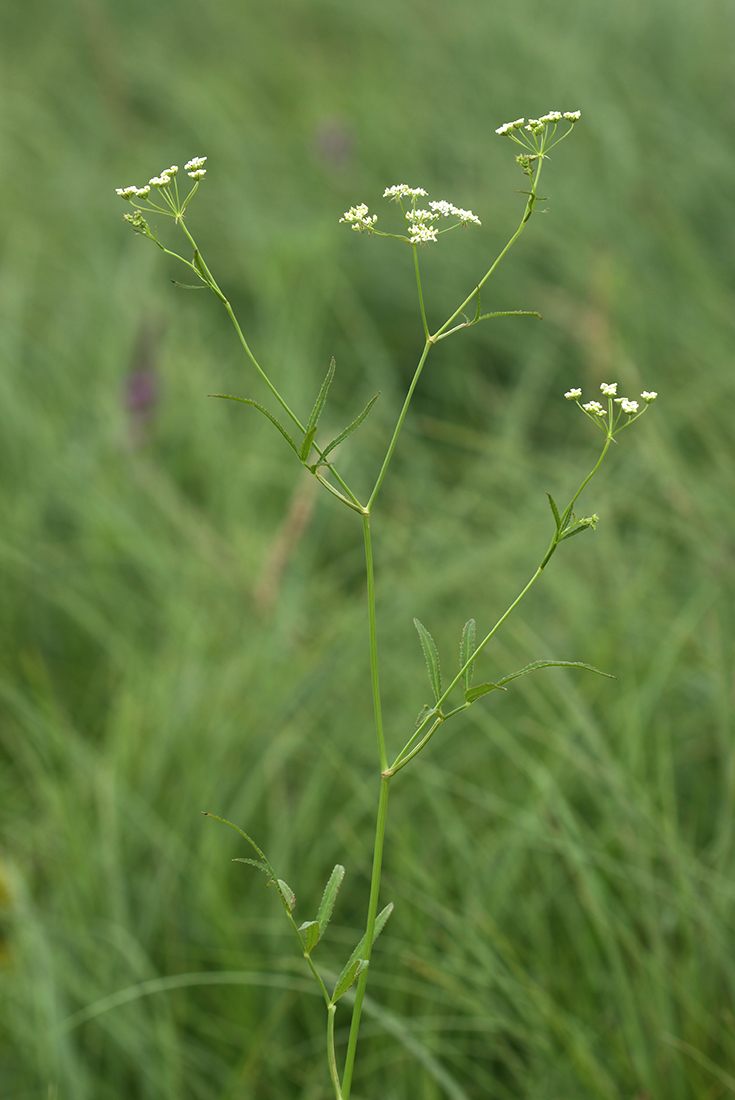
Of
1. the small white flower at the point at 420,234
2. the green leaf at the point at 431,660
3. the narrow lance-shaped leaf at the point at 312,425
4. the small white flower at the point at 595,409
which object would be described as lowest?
the green leaf at the point at 431,660

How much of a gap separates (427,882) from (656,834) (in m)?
0.34

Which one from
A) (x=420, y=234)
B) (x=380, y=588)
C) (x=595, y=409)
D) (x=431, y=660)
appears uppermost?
(x=420, y=234)

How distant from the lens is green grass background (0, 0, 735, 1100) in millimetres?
1381

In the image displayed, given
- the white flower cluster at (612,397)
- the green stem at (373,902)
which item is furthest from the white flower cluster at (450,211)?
the green stem at (373,902)

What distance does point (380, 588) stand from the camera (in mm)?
2156

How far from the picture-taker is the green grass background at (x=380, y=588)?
1.38 m

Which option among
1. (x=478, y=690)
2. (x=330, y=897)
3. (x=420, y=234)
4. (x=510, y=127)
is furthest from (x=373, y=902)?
(x=510, y=127)

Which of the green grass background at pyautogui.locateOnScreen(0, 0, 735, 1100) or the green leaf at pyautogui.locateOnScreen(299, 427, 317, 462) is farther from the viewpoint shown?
the green grass background at pyautogui.locateOnScreen(0, 0, 735, 1100)

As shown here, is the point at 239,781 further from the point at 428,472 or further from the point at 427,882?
the point at 428,472

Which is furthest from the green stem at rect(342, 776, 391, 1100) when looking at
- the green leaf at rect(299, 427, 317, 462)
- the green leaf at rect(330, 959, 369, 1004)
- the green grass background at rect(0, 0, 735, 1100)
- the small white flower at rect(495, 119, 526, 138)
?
the small white flower at rect(495, 119, 526, 138)

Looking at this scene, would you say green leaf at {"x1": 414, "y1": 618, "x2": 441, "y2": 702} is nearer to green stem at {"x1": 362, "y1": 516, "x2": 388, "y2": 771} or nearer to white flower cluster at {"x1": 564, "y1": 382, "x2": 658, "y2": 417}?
green stem at {"x1": 362, "y1": 516, "x2": 388, "y2": 771}

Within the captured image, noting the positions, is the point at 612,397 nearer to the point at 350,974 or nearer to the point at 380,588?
the point at 350,974

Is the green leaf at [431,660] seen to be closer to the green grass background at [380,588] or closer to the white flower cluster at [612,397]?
the white flower cluster at [612,397]

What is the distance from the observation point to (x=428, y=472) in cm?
285
